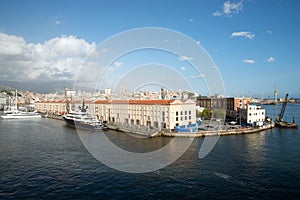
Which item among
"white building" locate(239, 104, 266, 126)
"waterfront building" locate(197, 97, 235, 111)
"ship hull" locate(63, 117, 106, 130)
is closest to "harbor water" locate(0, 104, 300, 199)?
"ship hull" locate(63, 117, 106, 130)

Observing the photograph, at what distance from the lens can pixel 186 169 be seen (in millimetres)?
6672

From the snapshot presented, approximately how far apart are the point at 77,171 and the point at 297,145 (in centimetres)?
876

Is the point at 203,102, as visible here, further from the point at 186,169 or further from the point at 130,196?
the point at 130,196

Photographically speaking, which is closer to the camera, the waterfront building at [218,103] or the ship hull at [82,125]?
the ship hull at [82,125]

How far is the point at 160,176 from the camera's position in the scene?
6.16 m

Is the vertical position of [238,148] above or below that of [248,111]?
below

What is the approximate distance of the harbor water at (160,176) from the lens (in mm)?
5137

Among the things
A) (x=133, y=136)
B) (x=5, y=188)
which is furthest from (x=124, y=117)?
(x=5, y=188)

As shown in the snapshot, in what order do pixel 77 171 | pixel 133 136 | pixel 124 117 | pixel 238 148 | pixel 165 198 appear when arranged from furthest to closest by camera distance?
pixel 124 117, pixel 133 136, pixel 238 148, pixel 77 171, pixel 165 198

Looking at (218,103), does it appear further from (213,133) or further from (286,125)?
(213,133)

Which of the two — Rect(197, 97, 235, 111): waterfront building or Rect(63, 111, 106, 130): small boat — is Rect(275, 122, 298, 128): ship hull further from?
Rect(63, 111, 106, 130): small boat

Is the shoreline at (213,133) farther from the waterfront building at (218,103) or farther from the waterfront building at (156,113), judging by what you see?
the waterfront building at (218,103)

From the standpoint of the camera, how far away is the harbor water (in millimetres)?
5137

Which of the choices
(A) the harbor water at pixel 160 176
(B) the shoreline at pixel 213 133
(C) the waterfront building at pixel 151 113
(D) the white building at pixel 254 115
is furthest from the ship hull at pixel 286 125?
(A) the harbor water at pixel 160 176
